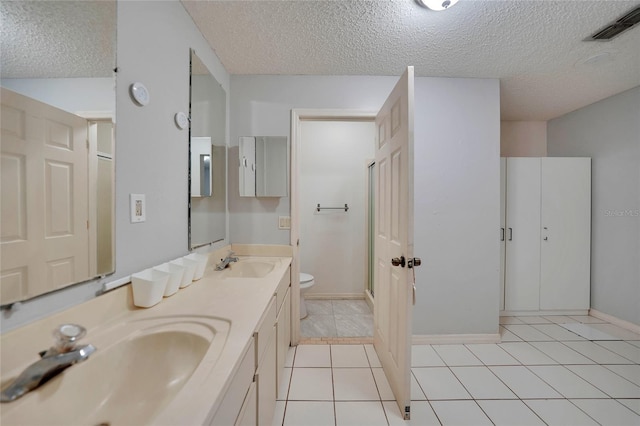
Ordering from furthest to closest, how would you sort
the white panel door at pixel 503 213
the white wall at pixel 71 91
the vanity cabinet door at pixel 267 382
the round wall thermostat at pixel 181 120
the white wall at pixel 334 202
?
the white wall at pixel 334 202 → the white panel door at pixel 503 213 → the round wall thermostat at pixel 181 120 → the vanity cabinet door at pixel 267 382 → the white wall at pixel 71 91

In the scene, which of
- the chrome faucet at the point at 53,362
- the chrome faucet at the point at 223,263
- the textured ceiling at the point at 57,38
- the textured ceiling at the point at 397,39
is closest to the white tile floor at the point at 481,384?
the chrome faucet at the point at 223,263

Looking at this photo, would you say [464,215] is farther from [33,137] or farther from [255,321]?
[33,137]

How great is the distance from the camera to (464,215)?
2.18 meters

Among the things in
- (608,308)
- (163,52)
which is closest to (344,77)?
(163,52)

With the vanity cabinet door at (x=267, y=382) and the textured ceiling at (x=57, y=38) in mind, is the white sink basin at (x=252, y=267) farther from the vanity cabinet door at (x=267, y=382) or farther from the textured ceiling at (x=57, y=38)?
the textured ceiling at (x=57, y=38)

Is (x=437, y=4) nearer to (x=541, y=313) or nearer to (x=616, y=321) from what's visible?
(x=541, y=313)

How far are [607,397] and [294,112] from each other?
2.96 meters

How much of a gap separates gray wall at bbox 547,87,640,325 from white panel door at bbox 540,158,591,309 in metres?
0.08

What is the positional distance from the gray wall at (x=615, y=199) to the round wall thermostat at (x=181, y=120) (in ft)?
12.9

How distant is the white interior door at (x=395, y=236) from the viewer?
1395 mm

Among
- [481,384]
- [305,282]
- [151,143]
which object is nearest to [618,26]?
[481,384]

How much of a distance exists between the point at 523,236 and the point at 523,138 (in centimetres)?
149

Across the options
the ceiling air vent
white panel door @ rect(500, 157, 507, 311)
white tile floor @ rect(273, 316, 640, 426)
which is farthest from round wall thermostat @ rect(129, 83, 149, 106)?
white panel door @ rect(500, 157, 507, 311)

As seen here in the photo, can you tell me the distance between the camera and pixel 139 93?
1.08 metres
